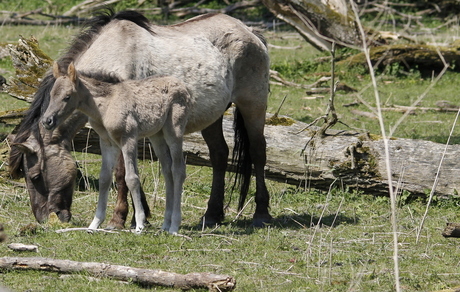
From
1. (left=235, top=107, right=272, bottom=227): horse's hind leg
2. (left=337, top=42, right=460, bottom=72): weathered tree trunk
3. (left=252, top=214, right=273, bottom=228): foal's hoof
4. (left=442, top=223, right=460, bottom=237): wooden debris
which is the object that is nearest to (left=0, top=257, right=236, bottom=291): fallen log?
(left=442, top=223, right=460, bottom=237): wooden debris

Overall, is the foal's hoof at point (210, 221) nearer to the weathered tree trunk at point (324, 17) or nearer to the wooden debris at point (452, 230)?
the wooden debris at point (452, 230)

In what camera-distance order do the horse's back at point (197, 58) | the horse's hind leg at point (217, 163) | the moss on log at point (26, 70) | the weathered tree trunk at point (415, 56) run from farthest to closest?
the weathered tree trunk at point (415, 56) < the moss on log at point (26, 70) < the horse's hind leg at point (217, 163) < the horse's back at point (197, 58)

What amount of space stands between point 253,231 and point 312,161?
83.2 inches

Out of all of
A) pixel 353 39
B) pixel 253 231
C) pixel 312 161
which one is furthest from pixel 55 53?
pixel 253 231

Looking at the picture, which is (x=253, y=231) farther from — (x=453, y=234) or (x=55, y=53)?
(x=55, y=53)

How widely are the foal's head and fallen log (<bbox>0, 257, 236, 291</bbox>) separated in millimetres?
1197

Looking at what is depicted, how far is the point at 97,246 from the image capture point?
21.7 ft

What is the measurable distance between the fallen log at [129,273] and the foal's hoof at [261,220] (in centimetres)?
296

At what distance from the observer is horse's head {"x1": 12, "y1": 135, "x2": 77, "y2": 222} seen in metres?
7.80

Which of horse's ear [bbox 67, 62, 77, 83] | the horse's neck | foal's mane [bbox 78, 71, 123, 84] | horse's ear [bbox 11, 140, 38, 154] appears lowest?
horse's ear [bbox 11, 140, 38, 154]

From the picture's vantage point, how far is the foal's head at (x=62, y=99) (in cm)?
636

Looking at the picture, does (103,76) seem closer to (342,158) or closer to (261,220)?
(261,220)

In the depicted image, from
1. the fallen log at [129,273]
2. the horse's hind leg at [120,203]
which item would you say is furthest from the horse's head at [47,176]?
the fallen log at [129,273]

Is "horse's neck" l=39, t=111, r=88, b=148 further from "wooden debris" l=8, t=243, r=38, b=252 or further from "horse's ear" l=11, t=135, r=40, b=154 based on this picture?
"wooden debris" l=8, t=243, r=38, b=252
